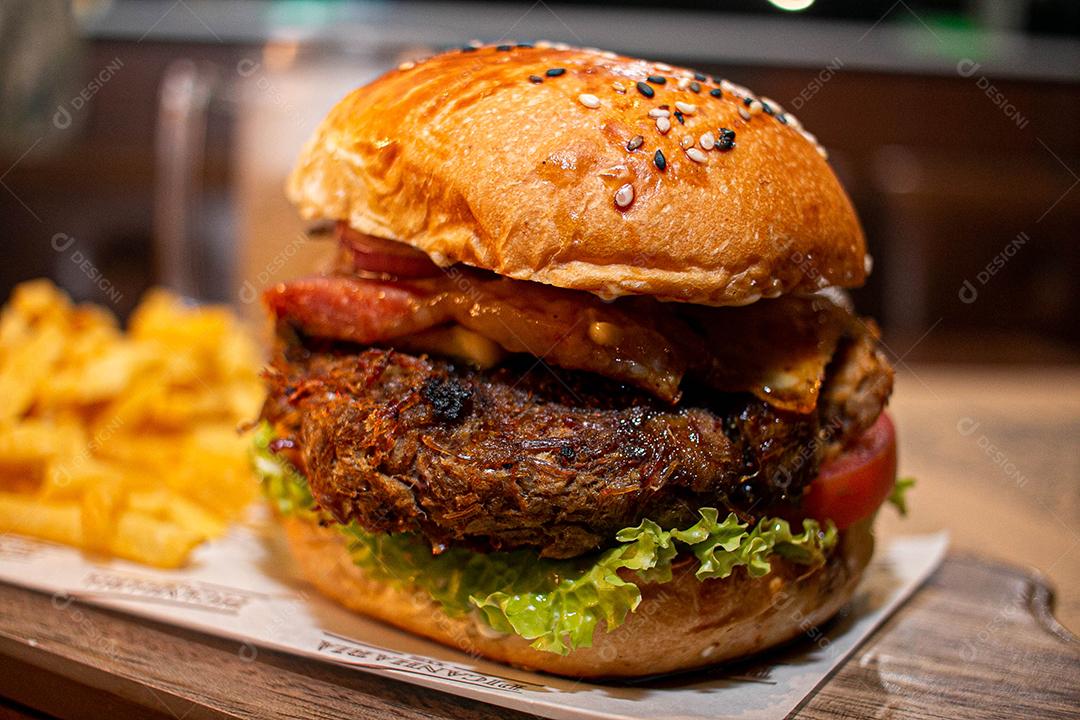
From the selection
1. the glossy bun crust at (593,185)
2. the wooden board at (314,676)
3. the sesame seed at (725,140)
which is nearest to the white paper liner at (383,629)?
the wooden board at (314,676)

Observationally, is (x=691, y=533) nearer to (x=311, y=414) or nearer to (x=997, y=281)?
(x=311, y=414)

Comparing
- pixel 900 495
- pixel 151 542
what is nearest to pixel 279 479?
pixel 151 542

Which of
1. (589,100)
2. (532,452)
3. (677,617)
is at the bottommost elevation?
(677,617)

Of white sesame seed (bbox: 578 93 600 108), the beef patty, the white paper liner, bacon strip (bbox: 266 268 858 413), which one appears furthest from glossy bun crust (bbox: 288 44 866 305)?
the white paper liner

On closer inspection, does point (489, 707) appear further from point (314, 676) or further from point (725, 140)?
point (725, 140)

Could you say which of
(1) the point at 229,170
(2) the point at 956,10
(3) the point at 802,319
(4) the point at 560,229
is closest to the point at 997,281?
(2) the point at 956,10

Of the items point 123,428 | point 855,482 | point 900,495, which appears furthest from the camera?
point 123,428
